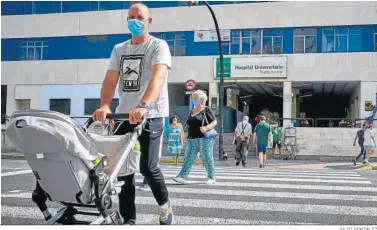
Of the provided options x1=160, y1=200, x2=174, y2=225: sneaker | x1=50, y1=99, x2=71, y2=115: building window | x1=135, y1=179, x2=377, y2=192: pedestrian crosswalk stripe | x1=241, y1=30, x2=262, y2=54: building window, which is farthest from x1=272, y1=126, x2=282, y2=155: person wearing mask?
x1=160, y1=200, x2=174, y2=225: sneaker

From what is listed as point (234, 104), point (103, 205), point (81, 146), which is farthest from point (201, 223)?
point (234, 104)

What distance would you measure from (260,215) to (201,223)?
2.63 ft

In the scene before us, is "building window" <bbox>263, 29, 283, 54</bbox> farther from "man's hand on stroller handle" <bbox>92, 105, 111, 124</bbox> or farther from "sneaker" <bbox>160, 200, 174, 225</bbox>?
"man's hand on stroller handle" <bbox>92, 105, 111, 124</bbox>

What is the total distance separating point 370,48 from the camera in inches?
968

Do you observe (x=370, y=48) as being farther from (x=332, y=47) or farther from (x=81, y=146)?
(x=81, y=146)

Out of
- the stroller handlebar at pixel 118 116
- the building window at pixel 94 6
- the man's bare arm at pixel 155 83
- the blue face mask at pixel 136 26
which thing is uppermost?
the building window at pixel 94 6

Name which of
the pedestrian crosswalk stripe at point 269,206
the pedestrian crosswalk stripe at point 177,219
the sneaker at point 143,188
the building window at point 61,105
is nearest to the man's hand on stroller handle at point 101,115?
the pedestrian crosswalk stripe at point 177,219

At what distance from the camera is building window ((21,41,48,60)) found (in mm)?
29781

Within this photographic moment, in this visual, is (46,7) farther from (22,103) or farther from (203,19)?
(203,19)

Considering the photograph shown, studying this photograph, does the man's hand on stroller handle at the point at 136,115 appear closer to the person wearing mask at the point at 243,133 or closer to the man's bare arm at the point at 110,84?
the man's bare arm at the point at 110,84

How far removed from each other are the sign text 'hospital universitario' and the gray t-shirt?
2241 cm

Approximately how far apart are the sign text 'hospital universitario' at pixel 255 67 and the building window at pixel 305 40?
1.11 meters

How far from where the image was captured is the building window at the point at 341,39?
2480 cm

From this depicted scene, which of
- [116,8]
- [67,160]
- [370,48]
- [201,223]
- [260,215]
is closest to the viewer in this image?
[67,160]
